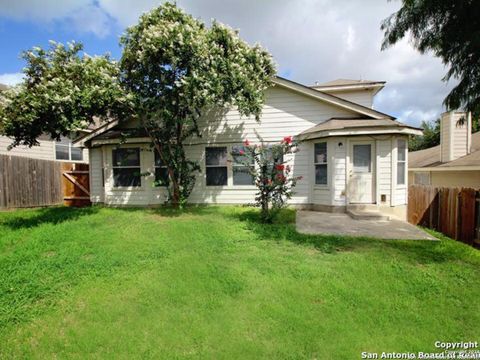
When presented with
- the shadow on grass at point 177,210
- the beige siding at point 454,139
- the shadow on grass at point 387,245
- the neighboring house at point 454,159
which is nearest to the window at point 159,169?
the shadow on grass at point 177,210

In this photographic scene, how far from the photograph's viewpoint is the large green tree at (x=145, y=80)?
6.48m

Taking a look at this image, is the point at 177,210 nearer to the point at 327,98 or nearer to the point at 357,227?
the point at 357,227

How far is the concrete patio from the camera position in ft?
19.5

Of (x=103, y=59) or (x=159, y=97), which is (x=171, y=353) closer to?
(x=159, y=97)

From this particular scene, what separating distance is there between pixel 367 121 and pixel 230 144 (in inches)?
192

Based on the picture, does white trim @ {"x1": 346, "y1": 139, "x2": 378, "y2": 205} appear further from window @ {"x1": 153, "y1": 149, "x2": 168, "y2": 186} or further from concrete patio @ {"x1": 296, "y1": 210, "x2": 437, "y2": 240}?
window @ {"x1": 153, "y1": 149, "x2": 168, "y2": 186}

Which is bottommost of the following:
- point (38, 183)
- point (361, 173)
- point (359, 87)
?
point (38, 183)

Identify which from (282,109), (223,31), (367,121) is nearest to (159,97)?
(223,31)

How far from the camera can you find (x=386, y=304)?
318cm

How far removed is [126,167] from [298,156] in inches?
265

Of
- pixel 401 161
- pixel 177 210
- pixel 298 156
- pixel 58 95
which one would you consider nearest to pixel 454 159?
pixel 401 161

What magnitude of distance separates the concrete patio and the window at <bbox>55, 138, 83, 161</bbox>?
42.8ft

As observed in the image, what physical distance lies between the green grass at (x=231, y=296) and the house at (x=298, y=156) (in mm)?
3340

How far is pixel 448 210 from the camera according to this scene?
7.46 meters
